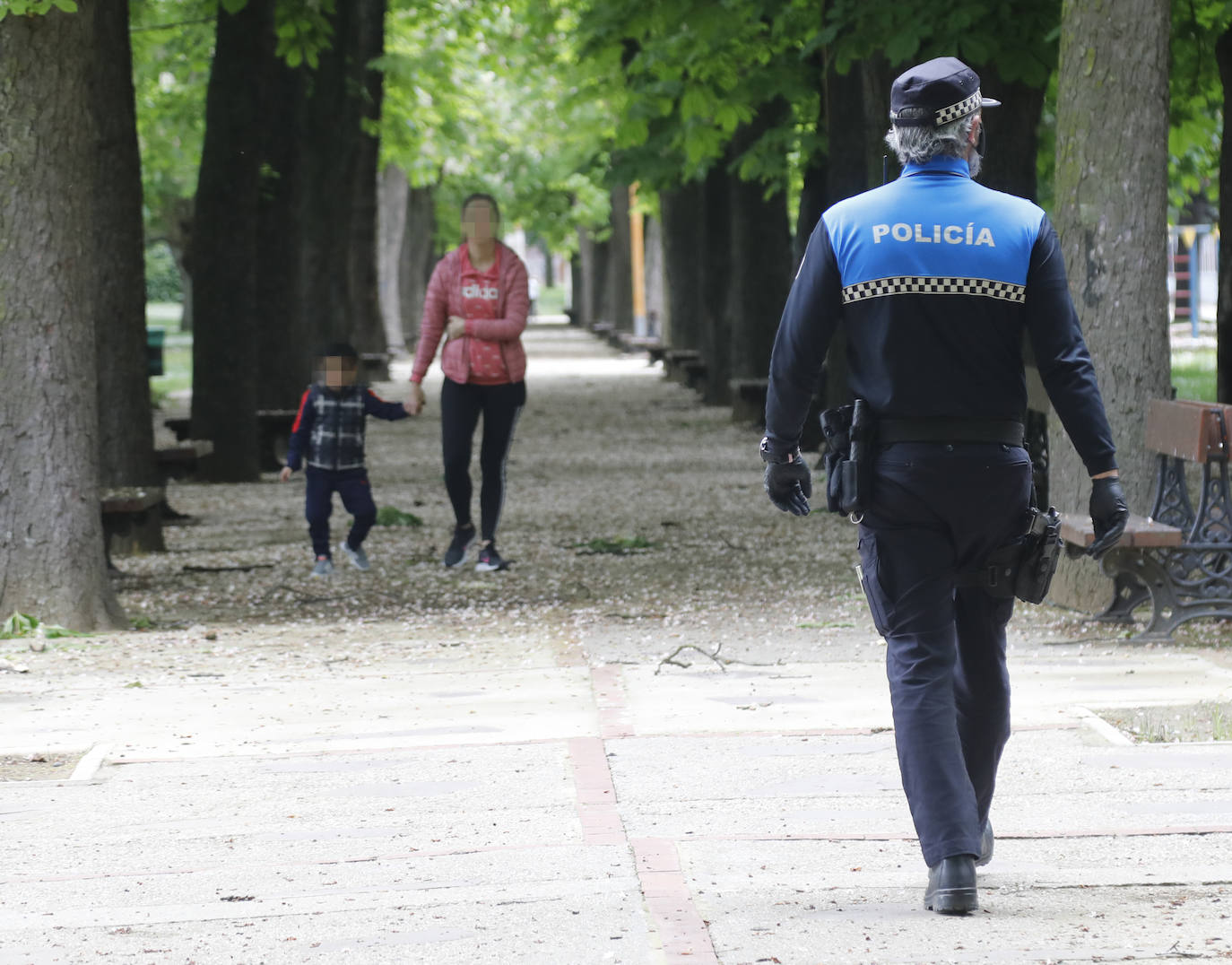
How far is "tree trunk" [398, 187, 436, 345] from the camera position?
46375 mm

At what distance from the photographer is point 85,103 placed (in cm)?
852

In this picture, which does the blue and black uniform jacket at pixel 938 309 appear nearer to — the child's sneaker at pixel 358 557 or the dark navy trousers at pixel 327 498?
the dark navy trousers at pixel 327 498

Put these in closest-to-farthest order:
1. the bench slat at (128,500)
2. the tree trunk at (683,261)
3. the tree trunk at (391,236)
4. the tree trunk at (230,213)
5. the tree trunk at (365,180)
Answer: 1. the bench slat at (128,500)
2. the tree trunk at (230,213)
3. the tree trunk at (365,180)
4. the tree trunk at (683,261)
5. the tree trunk at (391,236)

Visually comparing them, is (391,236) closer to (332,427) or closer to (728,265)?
(728,265)

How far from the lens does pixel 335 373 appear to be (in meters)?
10.4

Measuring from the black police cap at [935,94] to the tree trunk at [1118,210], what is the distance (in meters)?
4.51

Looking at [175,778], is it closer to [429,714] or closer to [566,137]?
[429,714]

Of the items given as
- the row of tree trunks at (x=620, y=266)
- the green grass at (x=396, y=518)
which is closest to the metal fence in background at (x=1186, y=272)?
the row of tree trunks at (x=620, y=266)

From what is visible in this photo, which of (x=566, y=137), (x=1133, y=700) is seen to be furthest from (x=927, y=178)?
(x=566, y=137)

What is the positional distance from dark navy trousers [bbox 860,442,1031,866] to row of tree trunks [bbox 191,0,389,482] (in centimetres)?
1101

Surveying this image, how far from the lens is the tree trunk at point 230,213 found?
15000 millimetres

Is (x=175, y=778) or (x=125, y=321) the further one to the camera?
(x=125, y=321)

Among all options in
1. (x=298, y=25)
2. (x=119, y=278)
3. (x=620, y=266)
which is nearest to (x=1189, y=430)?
(x=119, y=278)

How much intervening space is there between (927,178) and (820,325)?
43 cm
